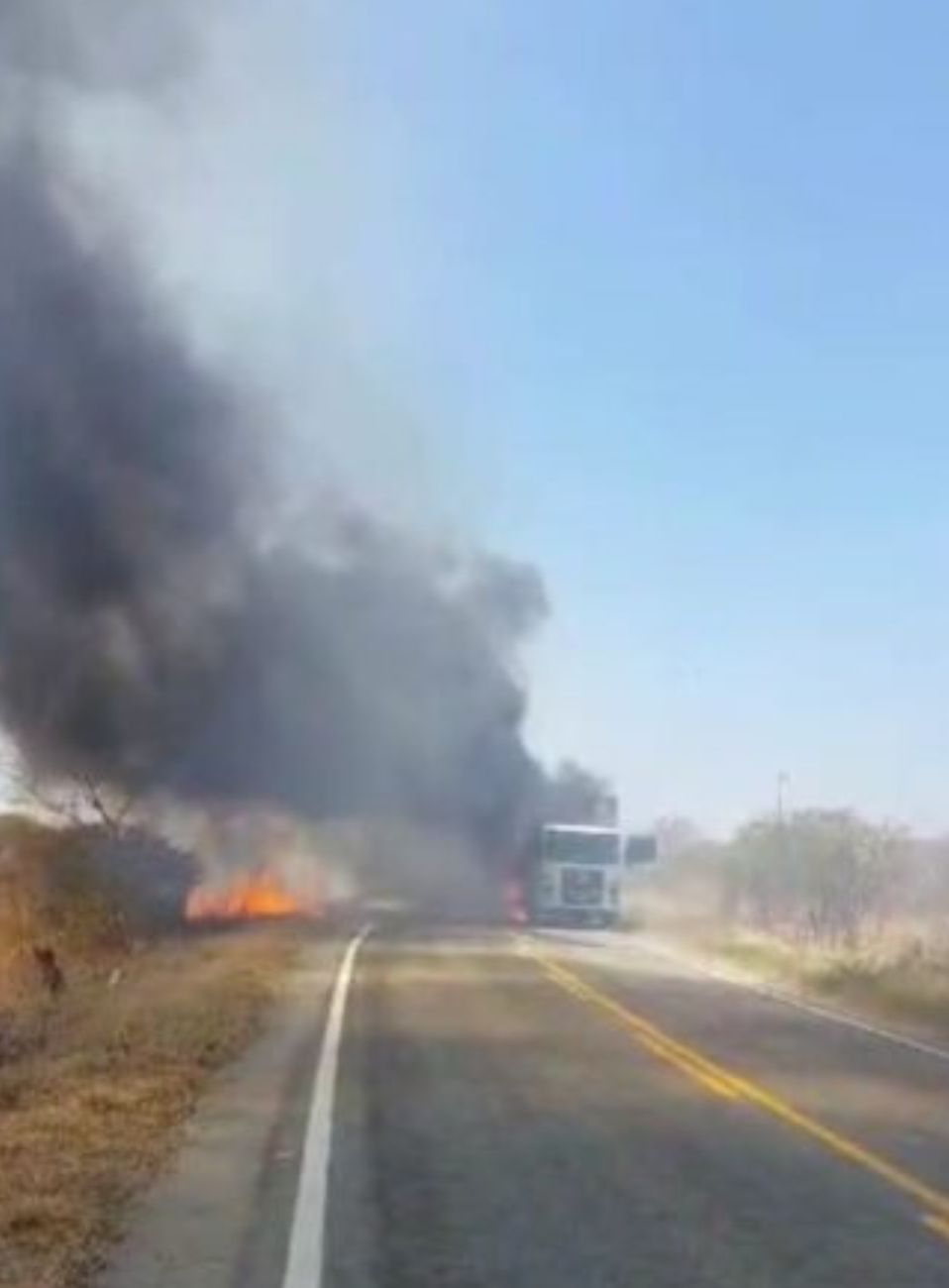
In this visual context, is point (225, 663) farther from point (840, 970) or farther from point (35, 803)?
point (840, 970)

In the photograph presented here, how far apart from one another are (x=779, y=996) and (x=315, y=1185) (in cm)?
1802

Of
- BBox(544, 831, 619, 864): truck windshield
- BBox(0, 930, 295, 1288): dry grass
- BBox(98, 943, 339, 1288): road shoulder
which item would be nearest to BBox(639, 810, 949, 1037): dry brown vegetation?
BBox(544, 831, 619, 864): truck windshield

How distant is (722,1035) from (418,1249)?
11.9m

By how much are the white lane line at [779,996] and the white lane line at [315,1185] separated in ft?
19.9

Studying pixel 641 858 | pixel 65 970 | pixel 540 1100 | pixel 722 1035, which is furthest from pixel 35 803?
pixel 540 1100

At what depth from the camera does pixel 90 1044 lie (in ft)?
55.7

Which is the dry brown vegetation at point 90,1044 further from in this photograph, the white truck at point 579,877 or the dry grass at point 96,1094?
the white truck at point 579,877

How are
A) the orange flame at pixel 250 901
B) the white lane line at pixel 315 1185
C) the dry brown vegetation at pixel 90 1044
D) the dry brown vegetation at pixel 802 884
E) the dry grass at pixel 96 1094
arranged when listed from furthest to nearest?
1. the dry brown vegetation at pixel 802 884
2. the orange flame at pixel 250 901
3. the dry brown vegetation at pixel 90 1044
4. the dry grass at pixel 96 1094
5. the white lane line at pixel 315 1185

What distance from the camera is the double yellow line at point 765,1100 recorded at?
966 centimetres

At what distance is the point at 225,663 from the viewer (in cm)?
5253

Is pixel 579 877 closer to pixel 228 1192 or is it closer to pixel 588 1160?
pixel 588 1160

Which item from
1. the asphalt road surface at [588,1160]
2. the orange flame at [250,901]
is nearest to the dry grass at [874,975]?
the asphalt road surface at [588,1160]

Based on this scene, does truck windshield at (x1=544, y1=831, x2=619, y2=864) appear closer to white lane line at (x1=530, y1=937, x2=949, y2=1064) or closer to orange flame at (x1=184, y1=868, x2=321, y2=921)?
orange flame at (x1=184, y1=868, x2=321, y2=921)

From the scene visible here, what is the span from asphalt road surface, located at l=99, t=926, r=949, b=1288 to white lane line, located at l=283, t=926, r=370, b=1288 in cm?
2
